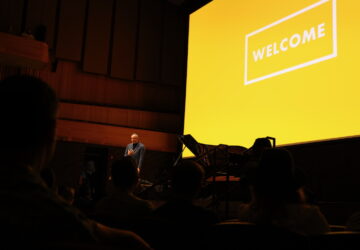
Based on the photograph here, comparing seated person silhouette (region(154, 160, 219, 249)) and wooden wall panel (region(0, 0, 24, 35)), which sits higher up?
wooden wall panel (region(0, 0, 24, 35))

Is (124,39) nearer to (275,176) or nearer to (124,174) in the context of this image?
(124,174)

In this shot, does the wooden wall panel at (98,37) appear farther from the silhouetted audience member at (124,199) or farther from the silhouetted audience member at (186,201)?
the silhouetted audience member at (186,201)

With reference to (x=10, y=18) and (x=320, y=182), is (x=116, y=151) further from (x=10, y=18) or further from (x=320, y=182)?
(x=320, y=182)

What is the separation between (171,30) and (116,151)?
3033 mm

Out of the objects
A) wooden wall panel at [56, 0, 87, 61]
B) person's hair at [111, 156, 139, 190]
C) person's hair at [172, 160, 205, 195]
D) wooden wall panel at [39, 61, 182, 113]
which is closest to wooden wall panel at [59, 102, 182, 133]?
wooden wall panel at [39, 61, 182, 113]

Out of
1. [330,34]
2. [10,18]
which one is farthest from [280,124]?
[10,18]

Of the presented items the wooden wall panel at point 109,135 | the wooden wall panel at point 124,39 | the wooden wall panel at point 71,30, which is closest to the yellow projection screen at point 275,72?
the wooden wall panel at point 109,135

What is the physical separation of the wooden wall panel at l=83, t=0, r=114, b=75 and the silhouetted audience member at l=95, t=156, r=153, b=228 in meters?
6.25

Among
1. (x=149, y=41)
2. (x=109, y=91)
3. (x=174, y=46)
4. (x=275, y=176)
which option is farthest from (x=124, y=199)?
(x=174, y=46)

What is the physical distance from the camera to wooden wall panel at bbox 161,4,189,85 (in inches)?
364

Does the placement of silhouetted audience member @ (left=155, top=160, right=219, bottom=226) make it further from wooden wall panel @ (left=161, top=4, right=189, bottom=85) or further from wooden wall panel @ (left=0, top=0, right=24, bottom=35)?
wooden wall panel @ (left=161, top=4, right=189, bottom=85)

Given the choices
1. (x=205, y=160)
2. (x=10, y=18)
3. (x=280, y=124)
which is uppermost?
(x=10, y=18)

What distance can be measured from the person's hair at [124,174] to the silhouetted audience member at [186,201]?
0.44m

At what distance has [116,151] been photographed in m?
8.28
